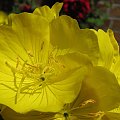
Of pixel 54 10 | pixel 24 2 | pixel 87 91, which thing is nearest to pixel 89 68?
pixel 87 91

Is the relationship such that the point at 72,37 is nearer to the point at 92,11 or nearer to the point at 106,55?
the point at 106,55

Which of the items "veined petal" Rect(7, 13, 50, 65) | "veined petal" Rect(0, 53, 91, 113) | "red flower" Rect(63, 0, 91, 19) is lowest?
"veined petal" Rect(0, 53, 91, 113)

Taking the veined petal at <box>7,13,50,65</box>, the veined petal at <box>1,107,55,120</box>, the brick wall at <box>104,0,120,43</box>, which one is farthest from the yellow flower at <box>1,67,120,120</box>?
the brick wall at <box>104,0,120,43</box>

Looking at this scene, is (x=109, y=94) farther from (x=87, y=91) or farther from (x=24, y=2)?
(x=24, y=2)

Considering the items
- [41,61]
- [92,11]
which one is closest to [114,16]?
[92,11]

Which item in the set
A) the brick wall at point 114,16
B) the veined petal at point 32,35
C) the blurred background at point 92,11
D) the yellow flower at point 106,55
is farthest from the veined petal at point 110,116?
the brick wall at point 114,16

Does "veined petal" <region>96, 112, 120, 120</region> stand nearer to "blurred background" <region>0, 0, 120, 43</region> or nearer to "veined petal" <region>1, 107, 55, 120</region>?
"veined petal" <region>1, 107, 55, 120</region>
